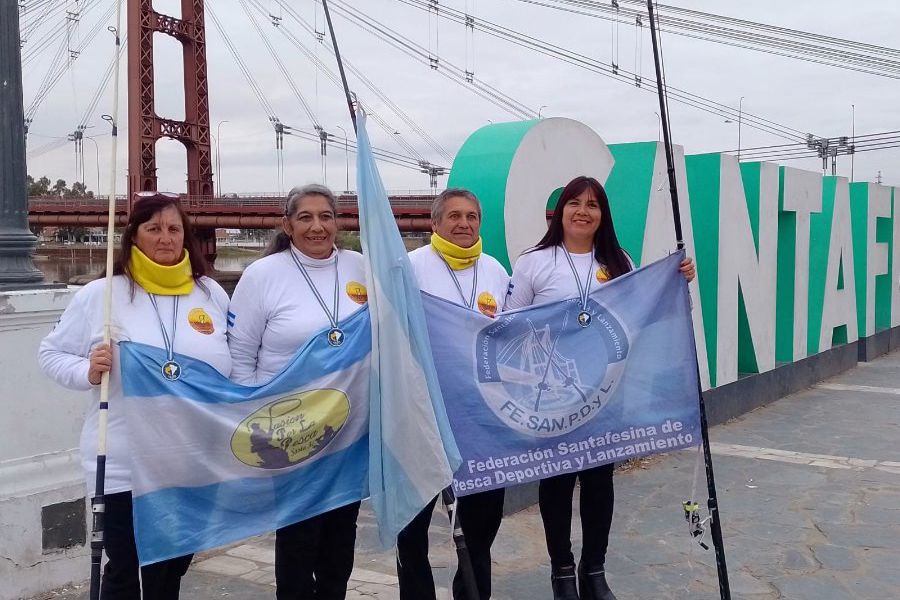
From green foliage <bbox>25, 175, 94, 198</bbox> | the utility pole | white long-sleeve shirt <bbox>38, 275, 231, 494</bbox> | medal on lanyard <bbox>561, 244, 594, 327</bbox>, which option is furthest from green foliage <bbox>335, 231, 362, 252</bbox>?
green foliage <bbox>25, 175, 94, 198</bbox>

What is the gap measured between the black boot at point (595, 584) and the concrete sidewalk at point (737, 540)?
33 centimetres

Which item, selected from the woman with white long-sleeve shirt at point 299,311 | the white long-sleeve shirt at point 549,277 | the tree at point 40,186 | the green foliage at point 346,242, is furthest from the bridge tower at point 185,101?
the woman with white long-sleeve shirt at point 299,311

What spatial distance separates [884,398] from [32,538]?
841 cm

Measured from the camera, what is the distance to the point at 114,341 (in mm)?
2654

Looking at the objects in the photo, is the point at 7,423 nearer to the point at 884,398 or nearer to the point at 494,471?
the point at 494,471

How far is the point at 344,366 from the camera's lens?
9.62 ft

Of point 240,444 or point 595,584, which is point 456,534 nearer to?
point 240,444

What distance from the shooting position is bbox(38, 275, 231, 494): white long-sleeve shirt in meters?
2.69

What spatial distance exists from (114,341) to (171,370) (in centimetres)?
20

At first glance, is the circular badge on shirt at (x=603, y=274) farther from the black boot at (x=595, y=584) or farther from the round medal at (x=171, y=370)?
the round medal at (x=171, y=370)

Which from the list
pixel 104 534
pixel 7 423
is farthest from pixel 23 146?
pixel 104 534

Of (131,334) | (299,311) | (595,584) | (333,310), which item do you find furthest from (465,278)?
(595,584)

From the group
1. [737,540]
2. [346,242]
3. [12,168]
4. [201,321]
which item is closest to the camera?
[201,321]

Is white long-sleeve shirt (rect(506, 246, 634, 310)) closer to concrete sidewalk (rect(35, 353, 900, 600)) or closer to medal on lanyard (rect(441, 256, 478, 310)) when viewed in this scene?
medal on lanyard (rect(441, 256, 478, 310))
